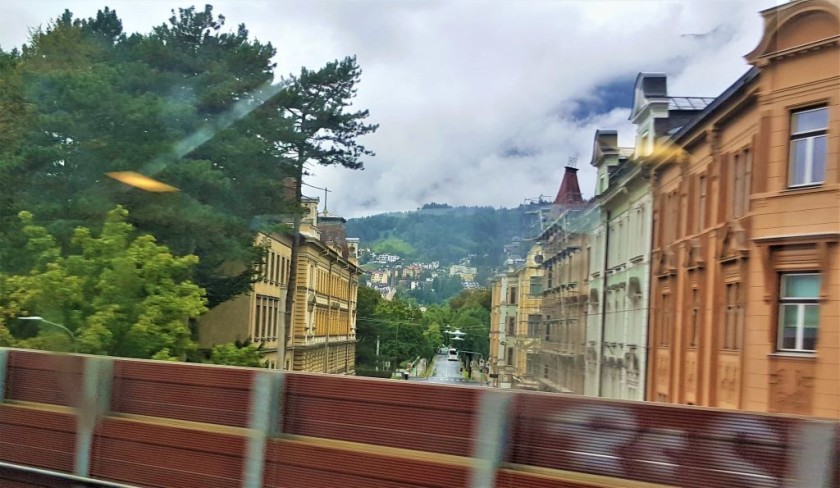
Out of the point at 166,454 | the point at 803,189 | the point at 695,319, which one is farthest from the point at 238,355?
the point at 803,189

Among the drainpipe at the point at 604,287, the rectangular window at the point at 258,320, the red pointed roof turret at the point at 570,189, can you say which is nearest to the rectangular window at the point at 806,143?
the drainpipe at the point at 604,287

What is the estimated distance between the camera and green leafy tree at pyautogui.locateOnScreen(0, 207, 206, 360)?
750 cm

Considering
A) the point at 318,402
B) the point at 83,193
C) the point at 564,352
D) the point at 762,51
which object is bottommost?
the point at 318,402

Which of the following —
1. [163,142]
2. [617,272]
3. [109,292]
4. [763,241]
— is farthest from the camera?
[109,292]

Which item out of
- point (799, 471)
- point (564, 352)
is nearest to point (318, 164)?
point (564, 352)

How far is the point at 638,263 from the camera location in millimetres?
4922

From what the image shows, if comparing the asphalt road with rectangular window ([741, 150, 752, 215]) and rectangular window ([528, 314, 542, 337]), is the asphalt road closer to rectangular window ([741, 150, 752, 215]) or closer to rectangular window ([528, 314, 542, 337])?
rectangular window ([528, 314, 542, 337])

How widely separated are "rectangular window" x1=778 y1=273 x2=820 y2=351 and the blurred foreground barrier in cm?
54

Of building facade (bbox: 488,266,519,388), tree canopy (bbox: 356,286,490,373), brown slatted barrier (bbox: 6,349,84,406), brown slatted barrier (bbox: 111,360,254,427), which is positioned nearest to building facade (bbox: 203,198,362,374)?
tree canopy (bbox: 356,286,490,373)

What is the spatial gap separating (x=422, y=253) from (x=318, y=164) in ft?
4.40

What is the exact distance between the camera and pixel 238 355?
631cm

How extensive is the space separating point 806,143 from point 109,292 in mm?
7004

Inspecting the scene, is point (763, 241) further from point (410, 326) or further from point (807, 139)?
point (410, 326)

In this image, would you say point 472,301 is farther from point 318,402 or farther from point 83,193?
point 83,193
